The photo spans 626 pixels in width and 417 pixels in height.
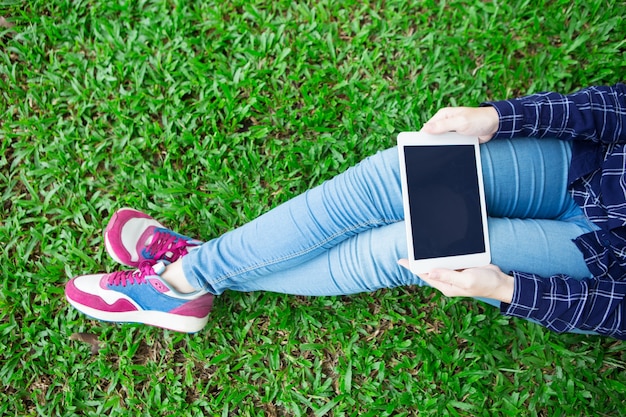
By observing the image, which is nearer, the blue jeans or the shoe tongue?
the blue jeans

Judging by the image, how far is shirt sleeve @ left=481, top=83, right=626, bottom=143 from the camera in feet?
5.12

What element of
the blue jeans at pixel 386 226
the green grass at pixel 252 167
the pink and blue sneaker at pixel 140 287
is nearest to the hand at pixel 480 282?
the blue jeans at pixel 386 226

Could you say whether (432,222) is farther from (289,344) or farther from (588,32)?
(588,32)

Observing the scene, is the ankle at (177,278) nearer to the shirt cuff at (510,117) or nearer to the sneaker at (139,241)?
the sneaker at (139,241)

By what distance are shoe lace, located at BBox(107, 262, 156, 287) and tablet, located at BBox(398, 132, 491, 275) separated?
109 cm

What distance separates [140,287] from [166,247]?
0.20m

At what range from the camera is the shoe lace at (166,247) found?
2.08m

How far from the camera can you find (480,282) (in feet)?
4.98

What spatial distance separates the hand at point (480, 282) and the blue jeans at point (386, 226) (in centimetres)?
10

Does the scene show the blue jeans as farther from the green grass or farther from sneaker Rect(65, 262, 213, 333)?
the green grass

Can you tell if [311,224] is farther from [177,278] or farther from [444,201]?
[177,278]

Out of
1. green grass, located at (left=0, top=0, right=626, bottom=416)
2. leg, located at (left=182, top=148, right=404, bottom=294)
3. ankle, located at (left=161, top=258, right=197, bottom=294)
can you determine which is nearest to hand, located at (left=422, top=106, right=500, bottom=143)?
leg, located at (left=182, top=148, right=404, bottom=294)

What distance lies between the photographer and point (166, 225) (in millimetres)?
2254

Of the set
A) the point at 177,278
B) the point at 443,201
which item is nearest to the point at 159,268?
the point at 177,278
